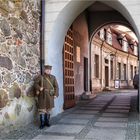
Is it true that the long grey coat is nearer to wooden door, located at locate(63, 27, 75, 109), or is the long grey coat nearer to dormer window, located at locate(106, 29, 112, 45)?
wooden door, located at locate(63, 27, 75, 109)

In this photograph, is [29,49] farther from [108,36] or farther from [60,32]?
[108,36]

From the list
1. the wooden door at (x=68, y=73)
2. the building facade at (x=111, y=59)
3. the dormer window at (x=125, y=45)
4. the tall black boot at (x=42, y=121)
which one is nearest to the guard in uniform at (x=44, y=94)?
the tall black boot at (x=42, y=121)

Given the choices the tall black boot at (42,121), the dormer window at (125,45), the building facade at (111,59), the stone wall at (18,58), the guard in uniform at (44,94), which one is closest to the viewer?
the stone wall at (18,58)

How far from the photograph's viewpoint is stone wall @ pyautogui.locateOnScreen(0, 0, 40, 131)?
6.98 m

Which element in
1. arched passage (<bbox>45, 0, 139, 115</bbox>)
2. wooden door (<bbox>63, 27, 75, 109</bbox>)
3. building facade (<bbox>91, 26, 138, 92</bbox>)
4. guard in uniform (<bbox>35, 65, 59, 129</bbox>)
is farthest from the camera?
building facade (<bbox>91, 26, 138, 92</bbox>)

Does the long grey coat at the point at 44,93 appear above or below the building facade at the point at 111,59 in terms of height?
below

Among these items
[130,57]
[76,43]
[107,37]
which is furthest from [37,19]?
[130,57]

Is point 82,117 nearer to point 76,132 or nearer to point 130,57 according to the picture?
point 76,132

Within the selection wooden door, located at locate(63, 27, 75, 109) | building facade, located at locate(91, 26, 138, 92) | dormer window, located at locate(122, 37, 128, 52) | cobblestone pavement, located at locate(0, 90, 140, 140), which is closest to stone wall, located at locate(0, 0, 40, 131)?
cobblestone pavement, located at locate(0, 90, 140, 140)

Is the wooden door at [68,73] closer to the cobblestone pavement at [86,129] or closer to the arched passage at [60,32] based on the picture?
the arched passage at [60,32]

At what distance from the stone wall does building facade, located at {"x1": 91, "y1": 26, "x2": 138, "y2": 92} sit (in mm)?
11699

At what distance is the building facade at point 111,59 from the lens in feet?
73.2

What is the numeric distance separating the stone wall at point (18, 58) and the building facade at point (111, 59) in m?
11.7

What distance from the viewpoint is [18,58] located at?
25.1 ft
